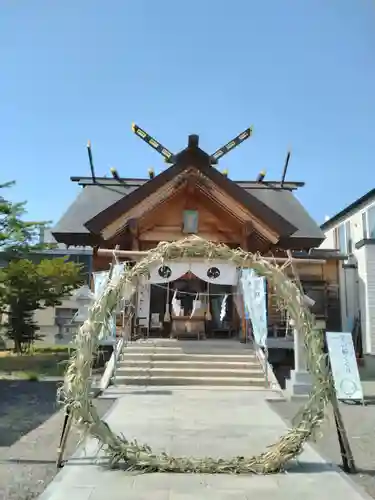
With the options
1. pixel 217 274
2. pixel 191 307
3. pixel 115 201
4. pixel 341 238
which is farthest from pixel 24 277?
pixel 341 238

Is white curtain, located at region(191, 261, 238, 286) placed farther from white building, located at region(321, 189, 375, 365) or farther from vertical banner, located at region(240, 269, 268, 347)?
white building, located at region(321, 189, 375, 365)

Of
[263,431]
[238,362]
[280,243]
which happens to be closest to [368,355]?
[280,243]

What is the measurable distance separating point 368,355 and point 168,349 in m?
7.17

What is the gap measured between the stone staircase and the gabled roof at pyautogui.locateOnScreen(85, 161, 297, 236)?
3.83 meters

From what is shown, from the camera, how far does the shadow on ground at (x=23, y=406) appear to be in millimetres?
7281

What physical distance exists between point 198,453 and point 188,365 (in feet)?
20.4

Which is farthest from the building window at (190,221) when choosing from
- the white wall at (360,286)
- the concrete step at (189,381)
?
the white wall at (360,286)

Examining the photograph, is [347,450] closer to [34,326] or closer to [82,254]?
[34,326]

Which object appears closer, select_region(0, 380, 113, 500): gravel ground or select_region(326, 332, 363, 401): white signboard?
select_region(0, 380, 113, 500): gravel ground

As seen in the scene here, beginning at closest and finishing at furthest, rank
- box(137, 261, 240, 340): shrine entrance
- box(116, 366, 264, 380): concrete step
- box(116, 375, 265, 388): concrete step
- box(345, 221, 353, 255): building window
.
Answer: box(116, 375, 265, 388): concrete step → box(116, 366, 264, 380): concrete step → box(137, 261, 240, 340): shrine entrance → box(345, 221, 353, 255): building window

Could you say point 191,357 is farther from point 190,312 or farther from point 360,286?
point 360,286

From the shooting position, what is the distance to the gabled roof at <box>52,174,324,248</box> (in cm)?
1592

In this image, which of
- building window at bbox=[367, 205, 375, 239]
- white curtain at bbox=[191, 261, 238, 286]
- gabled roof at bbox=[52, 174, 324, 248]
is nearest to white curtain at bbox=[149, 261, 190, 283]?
white curtain at bbox=[191, 261, 238, 286]

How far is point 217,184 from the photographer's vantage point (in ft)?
48.7
